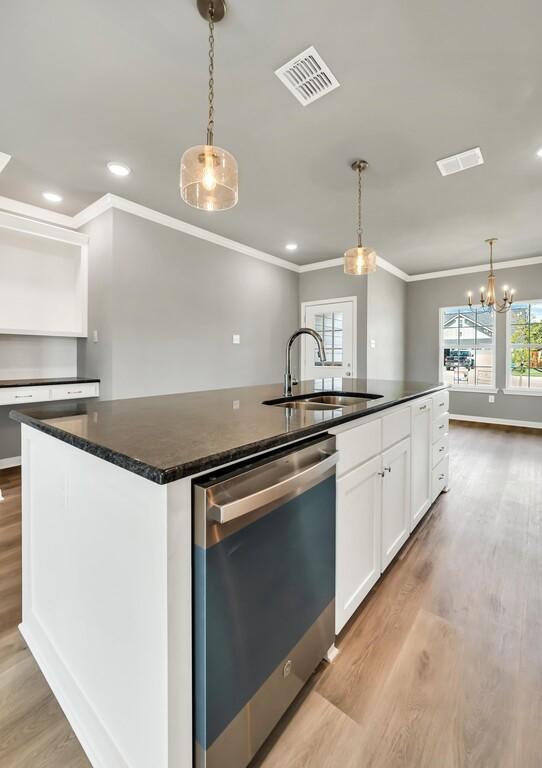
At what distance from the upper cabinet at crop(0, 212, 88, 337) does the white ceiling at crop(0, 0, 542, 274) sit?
1.23ft

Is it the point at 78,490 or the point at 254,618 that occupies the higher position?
the point at 78,490

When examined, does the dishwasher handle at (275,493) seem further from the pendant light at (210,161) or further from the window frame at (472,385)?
the window frame at (472,385)

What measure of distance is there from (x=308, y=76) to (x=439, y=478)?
279 centimetres

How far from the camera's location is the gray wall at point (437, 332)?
5488mm

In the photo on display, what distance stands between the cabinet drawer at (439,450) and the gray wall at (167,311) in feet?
8.84

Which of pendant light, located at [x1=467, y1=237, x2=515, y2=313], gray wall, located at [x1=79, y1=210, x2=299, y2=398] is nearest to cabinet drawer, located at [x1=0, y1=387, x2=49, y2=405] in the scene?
gray wall, located at [x1=79, y1=210, x2=299, y2=398]

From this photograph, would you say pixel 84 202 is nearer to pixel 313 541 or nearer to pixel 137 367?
pixel 137 367

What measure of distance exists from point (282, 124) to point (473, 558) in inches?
117

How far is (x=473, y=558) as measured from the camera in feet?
6.51

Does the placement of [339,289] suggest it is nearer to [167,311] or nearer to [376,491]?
[167,311]

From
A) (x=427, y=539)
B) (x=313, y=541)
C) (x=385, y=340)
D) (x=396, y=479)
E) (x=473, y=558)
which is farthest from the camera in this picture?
(x=385, y=340)

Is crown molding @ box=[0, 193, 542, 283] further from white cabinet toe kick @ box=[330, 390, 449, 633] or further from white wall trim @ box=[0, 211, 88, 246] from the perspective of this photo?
white cabinet toe kick @ box=[330, 390, 449, 633]

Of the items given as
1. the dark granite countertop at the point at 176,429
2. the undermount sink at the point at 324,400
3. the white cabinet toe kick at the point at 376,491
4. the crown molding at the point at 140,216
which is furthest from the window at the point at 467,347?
the dark granite countertop at the point at 176,429

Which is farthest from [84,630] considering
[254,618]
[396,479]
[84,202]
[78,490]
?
[84,202]
